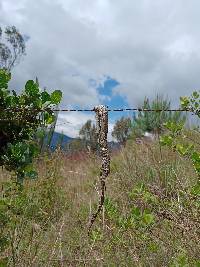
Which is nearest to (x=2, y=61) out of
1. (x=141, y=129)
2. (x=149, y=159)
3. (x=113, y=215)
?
A: (x=141, y=129)

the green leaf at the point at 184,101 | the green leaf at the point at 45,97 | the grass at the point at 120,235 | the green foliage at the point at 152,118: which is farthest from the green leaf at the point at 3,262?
the green foliage at the point at 152,118

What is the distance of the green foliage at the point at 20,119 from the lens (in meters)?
2.28

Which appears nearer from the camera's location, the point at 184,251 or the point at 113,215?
the point at 184,251

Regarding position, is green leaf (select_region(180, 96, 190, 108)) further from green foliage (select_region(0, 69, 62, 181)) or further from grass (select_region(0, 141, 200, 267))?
green foliage (select_region(0, 69, 62, 181))

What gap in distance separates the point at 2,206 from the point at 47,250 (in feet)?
3.51

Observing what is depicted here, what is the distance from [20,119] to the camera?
2.31m

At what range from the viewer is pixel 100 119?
2389mm

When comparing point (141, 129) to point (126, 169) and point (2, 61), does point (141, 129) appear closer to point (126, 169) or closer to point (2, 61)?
point (126, 169)

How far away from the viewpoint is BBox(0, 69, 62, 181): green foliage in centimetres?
228

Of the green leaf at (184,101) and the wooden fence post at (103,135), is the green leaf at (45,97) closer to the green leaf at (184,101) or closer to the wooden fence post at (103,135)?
the wooden fence post at (103,135)

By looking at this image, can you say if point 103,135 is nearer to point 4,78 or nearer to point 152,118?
point 4,78

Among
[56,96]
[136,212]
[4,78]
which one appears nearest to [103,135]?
[56,96]

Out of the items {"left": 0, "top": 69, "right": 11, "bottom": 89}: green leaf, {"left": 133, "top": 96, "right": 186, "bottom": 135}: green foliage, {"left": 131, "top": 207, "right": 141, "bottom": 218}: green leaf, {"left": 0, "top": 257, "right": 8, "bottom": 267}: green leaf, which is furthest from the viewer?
{"left": 133, "top": 96, "right": 186, "bottom": 135}: green foliage

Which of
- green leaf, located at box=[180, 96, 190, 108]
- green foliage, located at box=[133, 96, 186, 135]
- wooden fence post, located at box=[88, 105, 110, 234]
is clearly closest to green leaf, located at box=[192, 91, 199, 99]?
green leaf, located at box=[180, 96, 190, 108]
